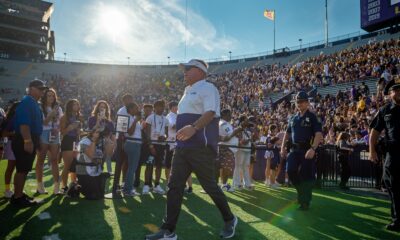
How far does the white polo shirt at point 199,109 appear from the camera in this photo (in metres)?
3.81

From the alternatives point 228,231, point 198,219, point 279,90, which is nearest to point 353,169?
point 198,219

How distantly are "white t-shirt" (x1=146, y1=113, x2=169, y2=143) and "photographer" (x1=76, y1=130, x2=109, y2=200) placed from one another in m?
1.38

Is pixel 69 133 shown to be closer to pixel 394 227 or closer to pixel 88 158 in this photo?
pixel 88 158

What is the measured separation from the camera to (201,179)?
3.87m

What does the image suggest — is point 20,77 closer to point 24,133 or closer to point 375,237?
point 24,133

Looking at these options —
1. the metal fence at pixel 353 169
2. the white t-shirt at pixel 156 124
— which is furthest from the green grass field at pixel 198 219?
the metal fence at pixel 353 169

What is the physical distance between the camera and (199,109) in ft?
12.7

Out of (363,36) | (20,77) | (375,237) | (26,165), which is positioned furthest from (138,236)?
(20,77)

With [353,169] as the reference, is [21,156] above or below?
above

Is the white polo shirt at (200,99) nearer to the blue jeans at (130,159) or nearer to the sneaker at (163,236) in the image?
the sneaker at (163,236)

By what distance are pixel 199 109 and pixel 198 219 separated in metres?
1.98

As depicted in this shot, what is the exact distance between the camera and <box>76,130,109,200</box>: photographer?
20.1ft

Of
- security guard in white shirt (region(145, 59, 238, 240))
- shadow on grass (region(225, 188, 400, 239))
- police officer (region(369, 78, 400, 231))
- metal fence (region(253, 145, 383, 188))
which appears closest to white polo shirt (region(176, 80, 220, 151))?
security guard in white shirt (region(145, 59, 238, 240))

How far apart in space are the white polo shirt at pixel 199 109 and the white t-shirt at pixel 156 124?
3557 millimetres
